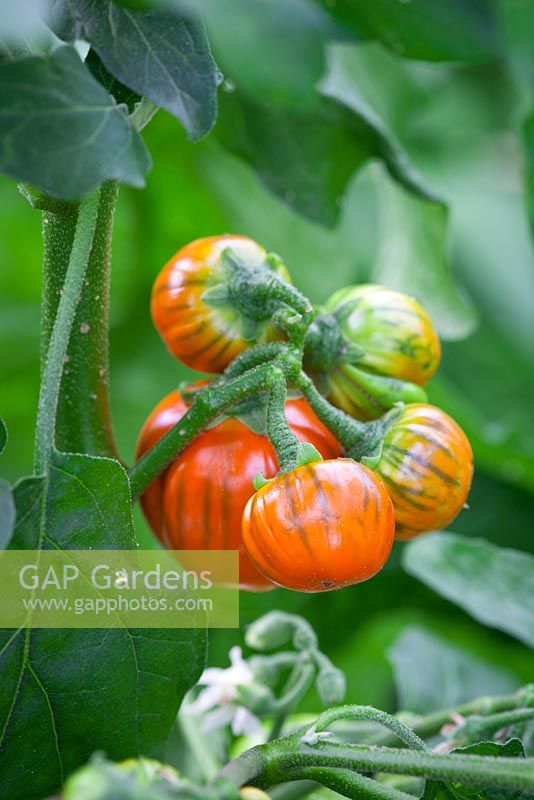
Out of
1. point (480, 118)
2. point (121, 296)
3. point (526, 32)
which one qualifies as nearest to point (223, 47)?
point (526, 32)

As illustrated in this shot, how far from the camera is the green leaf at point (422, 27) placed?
31.1 inches

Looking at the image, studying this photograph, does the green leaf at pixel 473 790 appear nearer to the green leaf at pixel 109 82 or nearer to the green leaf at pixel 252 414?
the green leaf at pixel 252 414

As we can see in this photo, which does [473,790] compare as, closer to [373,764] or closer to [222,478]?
[373,764]

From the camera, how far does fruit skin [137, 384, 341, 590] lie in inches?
22.7

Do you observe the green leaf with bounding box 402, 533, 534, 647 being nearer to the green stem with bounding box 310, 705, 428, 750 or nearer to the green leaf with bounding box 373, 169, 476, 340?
the green leaf with bounding box 373, 169, 476, 340

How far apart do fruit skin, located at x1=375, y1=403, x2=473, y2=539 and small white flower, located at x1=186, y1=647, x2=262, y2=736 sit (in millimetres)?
268

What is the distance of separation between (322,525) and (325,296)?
34.2 inches

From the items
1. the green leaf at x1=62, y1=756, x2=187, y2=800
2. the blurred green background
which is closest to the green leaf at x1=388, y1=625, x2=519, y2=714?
the blurred green background

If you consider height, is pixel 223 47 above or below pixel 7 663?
above

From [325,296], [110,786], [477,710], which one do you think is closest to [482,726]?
[477,710]

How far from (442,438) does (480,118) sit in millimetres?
1377

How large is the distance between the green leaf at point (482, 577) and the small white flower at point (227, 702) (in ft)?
0.74

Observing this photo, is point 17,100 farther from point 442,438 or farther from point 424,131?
point 424,131

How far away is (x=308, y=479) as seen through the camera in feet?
1.57
